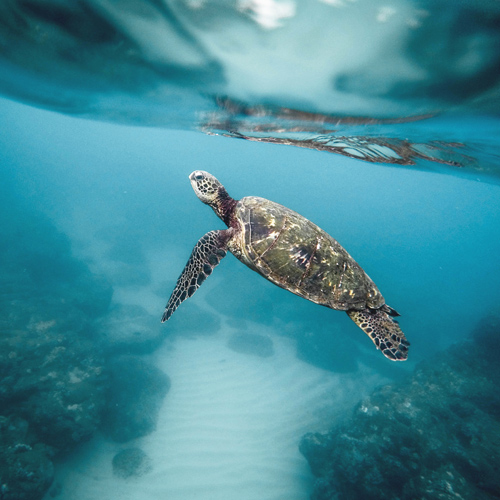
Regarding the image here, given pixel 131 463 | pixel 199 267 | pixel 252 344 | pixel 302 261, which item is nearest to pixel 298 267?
pixel 302 261

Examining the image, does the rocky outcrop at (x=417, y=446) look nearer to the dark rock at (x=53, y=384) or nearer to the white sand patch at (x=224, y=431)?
the white sand patch at (x=224, y=431)

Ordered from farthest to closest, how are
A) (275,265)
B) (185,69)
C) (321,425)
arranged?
(321,425) → (185,69) → (275,265)

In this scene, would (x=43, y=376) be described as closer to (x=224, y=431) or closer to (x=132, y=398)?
(x=132, y=398)

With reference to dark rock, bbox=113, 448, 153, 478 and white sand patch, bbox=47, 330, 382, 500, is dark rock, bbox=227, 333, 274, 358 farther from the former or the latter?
dark rock, bbox=113, 448, 153, 478

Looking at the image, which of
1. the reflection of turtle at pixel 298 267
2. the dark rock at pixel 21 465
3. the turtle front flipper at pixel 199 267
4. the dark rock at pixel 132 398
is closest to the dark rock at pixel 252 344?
the dark rock at pixel 132 398

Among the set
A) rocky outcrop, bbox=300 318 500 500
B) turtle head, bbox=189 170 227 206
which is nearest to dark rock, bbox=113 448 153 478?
rocky outcrop, bbox=300 318 500 500

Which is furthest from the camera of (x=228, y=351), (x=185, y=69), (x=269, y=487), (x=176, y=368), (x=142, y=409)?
(x=228, y=351)

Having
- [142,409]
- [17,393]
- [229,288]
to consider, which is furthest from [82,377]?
[229,288]

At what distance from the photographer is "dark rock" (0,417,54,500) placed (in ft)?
22.7

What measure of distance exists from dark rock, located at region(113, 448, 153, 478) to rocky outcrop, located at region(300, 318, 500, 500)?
20.5ft

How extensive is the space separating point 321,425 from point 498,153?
555 inches

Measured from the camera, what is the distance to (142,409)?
35.8 feet

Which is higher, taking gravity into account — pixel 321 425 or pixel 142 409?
pixel 321 425

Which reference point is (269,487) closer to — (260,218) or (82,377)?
(82,377)
